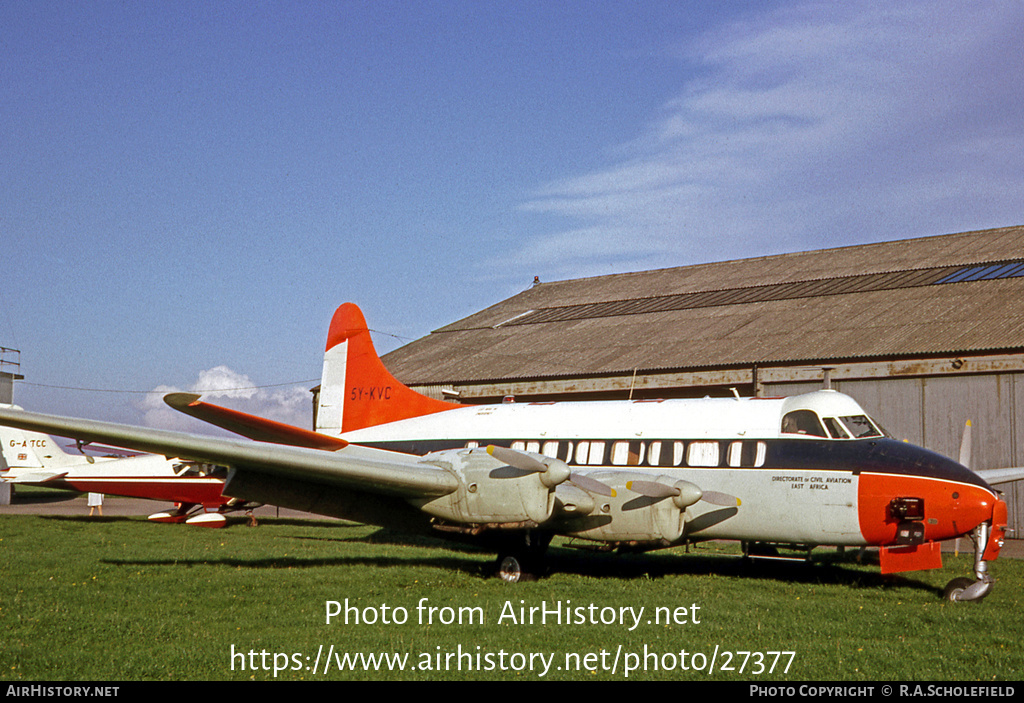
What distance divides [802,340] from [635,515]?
1560cm

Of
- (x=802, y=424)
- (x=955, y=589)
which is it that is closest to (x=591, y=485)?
(x=802, y=424)

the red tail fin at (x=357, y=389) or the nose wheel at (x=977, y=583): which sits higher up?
the red tail fin at (x=357, y=389)

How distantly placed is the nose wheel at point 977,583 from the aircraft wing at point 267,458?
7.77m

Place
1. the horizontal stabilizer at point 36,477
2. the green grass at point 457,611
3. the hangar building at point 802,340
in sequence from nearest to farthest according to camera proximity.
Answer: the green grass at point 457,611, the hangar building at point 802,340, the horizontal stabilizer at point 36,477

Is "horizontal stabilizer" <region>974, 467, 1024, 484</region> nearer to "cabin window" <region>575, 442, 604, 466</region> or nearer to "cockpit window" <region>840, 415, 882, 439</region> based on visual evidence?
"cockpit window" <region>840, 415, 882, 439</region>

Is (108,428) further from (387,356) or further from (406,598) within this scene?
(387,356)

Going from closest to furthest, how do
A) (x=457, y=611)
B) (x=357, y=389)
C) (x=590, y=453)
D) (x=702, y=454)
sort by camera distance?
(x=457, y=611)
(x=702, y=454)
(x=590, y=453)
(x=357, y=389)

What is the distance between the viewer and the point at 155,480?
81.7 ft

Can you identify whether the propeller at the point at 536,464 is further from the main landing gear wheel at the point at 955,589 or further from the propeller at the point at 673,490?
the main landing gear wheel at the point at 955,589

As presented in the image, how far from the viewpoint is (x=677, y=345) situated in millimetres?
29875

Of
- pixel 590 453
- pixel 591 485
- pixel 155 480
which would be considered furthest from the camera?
pixel 155 480

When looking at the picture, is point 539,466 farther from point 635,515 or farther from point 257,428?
point 257,428

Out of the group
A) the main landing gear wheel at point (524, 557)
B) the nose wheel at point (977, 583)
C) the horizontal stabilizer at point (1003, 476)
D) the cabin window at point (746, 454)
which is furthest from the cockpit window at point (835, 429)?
the main landing gear wheel at point (524, 557)

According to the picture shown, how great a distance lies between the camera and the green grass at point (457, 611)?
337 inches
